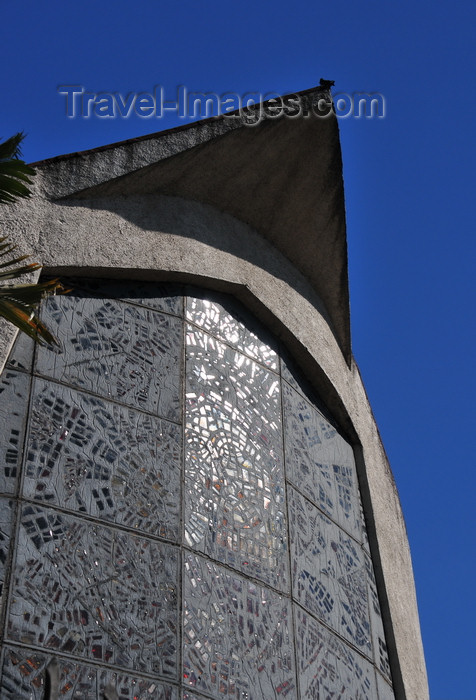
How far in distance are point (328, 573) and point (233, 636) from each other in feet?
5.08

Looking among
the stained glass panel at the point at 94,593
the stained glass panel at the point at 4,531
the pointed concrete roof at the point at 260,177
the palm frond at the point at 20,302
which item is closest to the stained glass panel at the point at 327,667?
the stained glass panel at the point at 94,593

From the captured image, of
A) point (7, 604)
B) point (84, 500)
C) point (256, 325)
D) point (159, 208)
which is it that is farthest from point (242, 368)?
point (7, 604)

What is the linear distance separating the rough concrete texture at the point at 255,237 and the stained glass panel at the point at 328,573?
430 millimetres

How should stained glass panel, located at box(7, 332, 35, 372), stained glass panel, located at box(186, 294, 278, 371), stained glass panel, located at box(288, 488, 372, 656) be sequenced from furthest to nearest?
stained glass panel, located at box(186, 294, 278, 371), stained glass panel, located at box(288, 488, 372, 656), stained glass panel, located at box(7, 332, 35, 372)

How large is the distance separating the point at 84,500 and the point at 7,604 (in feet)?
3.62

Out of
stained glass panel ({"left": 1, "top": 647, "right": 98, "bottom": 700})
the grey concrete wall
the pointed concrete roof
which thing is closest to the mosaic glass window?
stained glass panel ({"left": 1, "top": 647, "right": 98, "bottom": 700})

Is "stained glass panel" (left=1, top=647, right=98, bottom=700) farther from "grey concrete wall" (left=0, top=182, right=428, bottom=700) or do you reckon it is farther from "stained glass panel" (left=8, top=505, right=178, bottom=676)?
"grey concrete wall" (left=0, top=182, right=428, bottom=700)

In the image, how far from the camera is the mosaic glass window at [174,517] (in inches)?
332

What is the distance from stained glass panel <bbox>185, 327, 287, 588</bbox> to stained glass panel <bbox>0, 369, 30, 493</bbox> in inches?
53.7

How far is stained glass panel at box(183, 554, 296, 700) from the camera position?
346 inches

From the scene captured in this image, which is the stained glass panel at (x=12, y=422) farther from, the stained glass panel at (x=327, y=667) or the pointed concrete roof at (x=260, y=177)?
the stained glass panel at (x=327, y=667)

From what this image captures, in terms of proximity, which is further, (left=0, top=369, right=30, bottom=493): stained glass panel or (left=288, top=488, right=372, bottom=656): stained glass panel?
(left=288, top=488, right=372, bottom=656): stained glass panel

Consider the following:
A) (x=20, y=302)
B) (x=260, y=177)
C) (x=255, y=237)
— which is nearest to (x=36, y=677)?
(x=20, y=302)

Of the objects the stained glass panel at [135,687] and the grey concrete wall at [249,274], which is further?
the grey concrete wall at [249,274]
